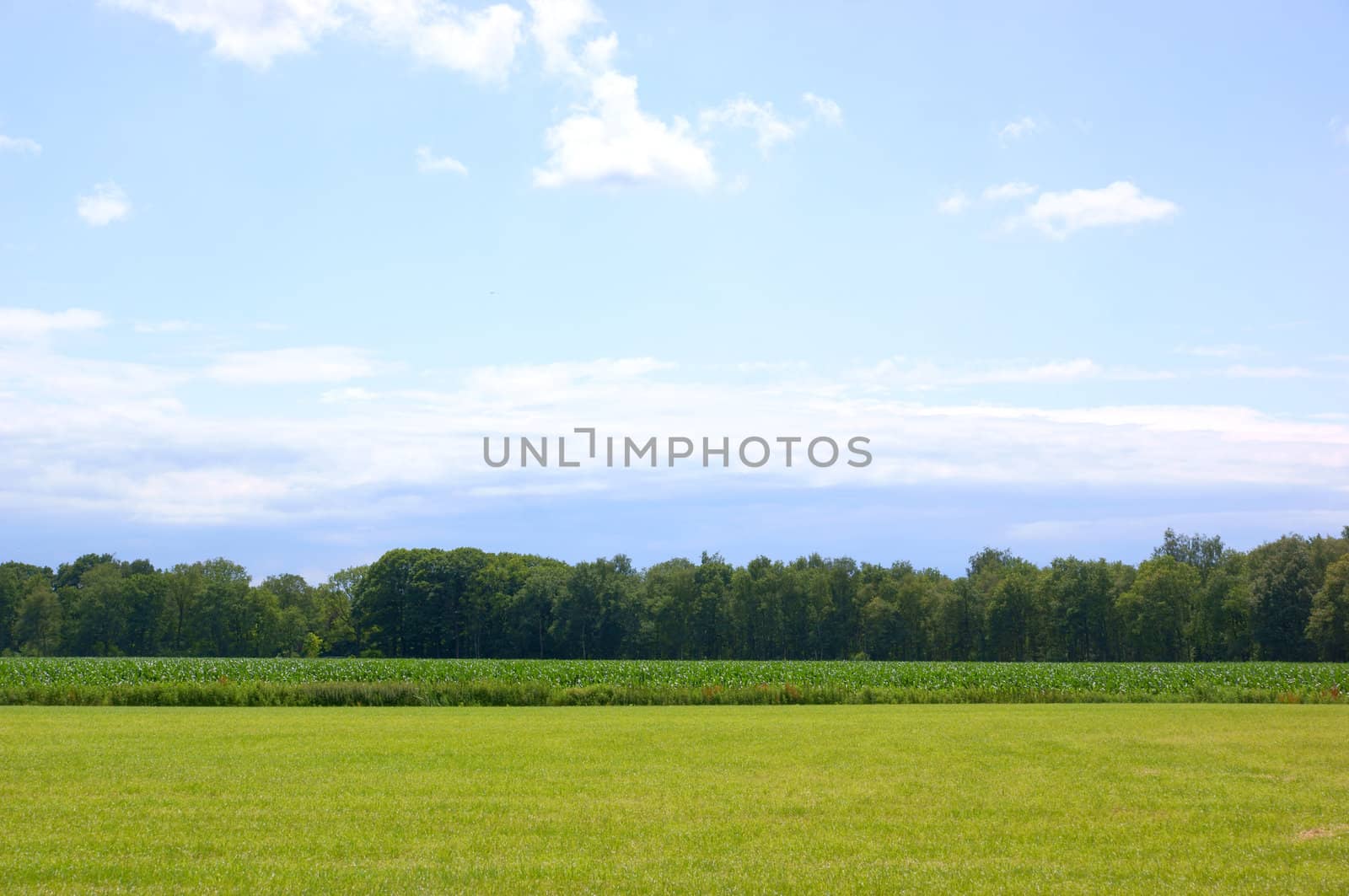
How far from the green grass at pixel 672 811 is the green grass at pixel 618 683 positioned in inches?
573

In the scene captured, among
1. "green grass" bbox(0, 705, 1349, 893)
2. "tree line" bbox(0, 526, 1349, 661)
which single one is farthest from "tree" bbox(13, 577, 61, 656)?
"green grass" bbox(0, 705, 1349, 893)

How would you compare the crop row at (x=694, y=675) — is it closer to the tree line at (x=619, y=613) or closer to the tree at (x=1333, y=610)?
the tree at (x=1333, y=610)

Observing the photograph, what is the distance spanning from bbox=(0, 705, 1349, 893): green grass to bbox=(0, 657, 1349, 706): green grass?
47.8 ft

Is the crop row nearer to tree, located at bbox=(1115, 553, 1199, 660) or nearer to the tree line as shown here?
tree, located at bbox=(1115, 553, 1199, 660)

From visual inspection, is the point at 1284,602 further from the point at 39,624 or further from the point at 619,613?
the point at 39,624

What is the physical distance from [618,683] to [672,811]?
31337 mm

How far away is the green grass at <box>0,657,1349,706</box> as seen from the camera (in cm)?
3725

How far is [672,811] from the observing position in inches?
527

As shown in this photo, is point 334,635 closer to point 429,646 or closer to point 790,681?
point 429,646

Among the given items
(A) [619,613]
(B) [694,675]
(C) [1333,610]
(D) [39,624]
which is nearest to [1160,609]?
(C) [1333,610]

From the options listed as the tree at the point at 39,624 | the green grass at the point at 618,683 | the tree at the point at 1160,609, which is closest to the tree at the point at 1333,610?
the tree at the point at 1160,609

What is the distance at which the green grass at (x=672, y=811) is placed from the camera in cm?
1010

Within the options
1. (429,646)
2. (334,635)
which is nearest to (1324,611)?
(429,646)

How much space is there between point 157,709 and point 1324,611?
261 feet
